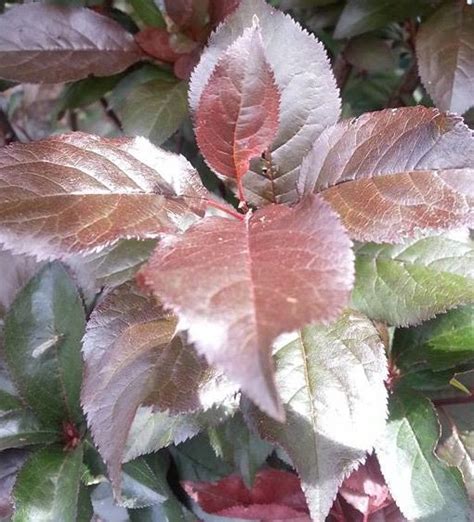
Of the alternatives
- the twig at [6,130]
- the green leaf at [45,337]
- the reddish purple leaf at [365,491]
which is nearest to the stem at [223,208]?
the green leaf at [45,337]

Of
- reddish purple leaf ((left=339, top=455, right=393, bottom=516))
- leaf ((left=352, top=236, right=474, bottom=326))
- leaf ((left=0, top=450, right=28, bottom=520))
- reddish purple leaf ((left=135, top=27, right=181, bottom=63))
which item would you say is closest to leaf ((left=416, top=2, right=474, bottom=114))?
leaf ((left=352, top=236, right=474, bottom=326))

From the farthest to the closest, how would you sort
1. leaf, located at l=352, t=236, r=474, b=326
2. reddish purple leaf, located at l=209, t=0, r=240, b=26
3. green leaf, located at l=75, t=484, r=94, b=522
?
reddish purple leaf, located at l=209, t=0, r=240, b=26 < green leaf, located at l=75, t=484, r=94, b=522 < leaf, located at l=352, t=236, r=474, b=326

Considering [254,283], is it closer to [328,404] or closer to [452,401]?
[328,404]

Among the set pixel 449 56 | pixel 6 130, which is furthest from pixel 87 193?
pixel 6 130

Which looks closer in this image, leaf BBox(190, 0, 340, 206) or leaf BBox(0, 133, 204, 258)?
leaf BBox(0, 133, 204, 258)

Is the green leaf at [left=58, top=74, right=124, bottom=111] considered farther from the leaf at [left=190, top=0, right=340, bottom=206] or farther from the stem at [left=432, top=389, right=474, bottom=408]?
the stem at [left=432, top=389, right=474, bottom=408]

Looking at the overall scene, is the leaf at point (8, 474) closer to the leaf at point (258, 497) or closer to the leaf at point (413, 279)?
the leaf at point (258, 497)
